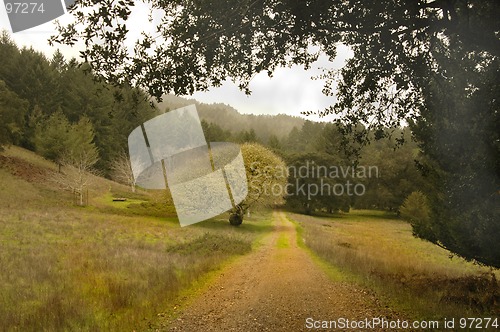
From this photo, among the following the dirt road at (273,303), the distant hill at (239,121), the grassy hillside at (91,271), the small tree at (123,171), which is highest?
the distant hill at (239,121)

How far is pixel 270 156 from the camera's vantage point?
36.0 meters

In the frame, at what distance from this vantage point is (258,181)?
34.1 m

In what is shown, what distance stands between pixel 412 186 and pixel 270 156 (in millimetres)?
39628

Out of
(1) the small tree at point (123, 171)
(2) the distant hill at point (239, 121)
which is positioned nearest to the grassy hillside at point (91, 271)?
(1) the small tree at point (123, 171)

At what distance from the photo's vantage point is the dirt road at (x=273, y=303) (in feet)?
23.4

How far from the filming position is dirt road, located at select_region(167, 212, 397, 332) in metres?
7.13

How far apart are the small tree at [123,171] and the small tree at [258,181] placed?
1010 inches

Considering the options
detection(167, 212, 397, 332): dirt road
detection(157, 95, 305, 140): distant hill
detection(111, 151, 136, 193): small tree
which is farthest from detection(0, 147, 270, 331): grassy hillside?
detection(157, 95, 305, 140): distant hill

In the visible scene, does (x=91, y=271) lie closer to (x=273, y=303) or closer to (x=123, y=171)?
(x=273, y=303)

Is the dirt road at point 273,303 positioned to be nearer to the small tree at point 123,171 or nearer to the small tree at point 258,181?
the small tree at point 258,181

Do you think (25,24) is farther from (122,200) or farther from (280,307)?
(122,200)

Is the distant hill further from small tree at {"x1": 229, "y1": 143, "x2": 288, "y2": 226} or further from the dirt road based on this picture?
the dirt road

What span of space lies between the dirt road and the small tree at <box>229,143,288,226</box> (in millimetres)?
20640

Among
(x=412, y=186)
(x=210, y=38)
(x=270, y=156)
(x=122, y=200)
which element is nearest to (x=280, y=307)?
(x=210, y=38)
